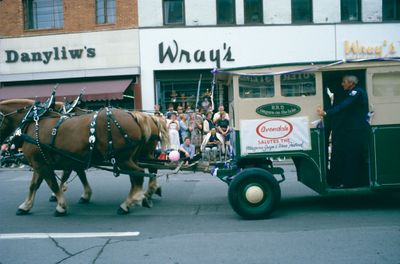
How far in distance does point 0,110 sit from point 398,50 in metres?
17.8

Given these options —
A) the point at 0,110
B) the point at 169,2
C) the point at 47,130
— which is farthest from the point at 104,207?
the point at 169,2

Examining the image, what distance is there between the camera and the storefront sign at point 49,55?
19094mm

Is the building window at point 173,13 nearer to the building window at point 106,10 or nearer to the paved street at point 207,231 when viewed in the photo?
the building window at point 106,10

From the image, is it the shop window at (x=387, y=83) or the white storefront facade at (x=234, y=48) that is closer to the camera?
the shop window at (x=387, y=83)

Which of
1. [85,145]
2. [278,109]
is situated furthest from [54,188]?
[278,109]

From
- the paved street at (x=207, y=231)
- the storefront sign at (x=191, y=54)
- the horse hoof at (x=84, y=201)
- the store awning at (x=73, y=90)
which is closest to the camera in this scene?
the paved street at (x=207, y=231)

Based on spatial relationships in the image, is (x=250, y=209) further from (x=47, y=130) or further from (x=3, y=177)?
(x=3, y=177)

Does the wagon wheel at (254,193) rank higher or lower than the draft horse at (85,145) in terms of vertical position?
lower

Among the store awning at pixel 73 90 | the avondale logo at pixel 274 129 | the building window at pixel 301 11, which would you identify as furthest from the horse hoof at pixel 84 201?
the building window at pixel 301 11

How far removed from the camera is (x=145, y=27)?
1881 cm

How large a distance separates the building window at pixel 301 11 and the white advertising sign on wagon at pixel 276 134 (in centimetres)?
1385

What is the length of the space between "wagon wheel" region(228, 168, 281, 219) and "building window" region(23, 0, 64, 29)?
15.7 meters

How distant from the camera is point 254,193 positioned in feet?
21.0

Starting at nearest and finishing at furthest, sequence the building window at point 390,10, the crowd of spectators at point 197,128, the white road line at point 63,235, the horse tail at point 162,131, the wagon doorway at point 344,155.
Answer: the white road line at point 63,235
the wagon doorway at point 344,155
the horse tail at point 162,131
the crowd of spectators at point 197,128
the building window at point 390,10
